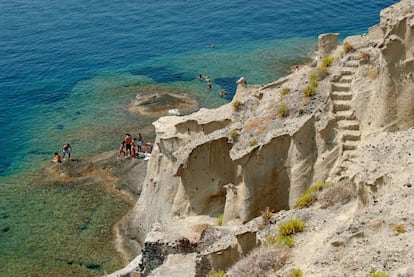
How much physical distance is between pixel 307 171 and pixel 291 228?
768cm

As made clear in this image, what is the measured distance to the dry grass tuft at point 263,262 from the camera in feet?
59.7

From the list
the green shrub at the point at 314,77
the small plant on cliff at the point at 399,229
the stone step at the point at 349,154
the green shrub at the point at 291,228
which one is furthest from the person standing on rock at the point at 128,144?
the small plant on cliff at the point at 399,229

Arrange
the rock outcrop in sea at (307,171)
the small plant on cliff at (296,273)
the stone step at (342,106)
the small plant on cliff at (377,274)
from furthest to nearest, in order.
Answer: the stone step at (342,106)
the rock outcrop in sea at (307,171)
the small plant on cliff at (296,273)
the small plant on cliff at (377,274)

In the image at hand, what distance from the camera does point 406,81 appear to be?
83.3 feet

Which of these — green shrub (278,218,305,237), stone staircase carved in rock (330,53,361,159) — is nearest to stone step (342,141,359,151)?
stone staircase carved in rock (330,53,361,159)

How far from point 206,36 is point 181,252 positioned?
62.0 m

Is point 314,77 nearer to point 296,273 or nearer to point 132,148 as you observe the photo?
point 296,273

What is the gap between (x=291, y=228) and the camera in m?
20.2

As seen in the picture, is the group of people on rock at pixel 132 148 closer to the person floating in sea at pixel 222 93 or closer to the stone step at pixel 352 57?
the person floating in sea at pixel 222 93

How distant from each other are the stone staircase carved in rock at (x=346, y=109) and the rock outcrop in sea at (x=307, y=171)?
0.16 feet

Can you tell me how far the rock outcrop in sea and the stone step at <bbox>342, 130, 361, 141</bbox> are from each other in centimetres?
5

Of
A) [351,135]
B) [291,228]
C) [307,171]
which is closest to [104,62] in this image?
[307,171]

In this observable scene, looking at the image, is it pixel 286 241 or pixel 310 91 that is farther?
pixel 310 91

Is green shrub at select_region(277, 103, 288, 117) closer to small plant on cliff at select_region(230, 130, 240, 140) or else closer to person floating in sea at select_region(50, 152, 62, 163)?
small plant on cliff at select_region(230, 130, 240, 140)
